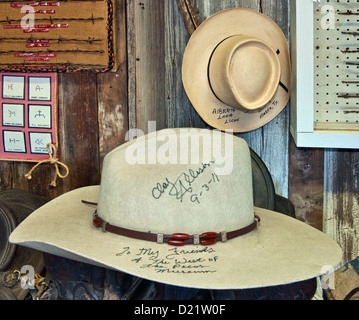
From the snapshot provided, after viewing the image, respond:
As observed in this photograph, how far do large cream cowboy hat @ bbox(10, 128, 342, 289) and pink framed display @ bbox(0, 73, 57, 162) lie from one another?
71cm

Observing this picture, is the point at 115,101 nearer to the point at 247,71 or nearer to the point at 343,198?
the point at 247,71

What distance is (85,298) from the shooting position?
4.86ft

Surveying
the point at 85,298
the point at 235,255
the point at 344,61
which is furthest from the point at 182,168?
the point at 344,61

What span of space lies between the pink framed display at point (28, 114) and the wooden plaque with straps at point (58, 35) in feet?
0.23

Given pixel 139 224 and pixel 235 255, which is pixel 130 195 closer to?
pixel 139 224

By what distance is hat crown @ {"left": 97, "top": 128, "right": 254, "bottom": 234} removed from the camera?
1.36m

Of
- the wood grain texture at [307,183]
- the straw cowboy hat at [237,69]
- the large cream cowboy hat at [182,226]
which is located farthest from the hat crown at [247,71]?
the wood grain texture at [307,183]

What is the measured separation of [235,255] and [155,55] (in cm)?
99

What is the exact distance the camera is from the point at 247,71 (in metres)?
1.70

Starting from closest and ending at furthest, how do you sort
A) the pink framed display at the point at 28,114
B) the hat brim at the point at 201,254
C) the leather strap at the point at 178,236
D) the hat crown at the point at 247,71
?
the hat brim at the point at 201,254, the leather strap at the point at 178,236, the hat crown at the point at 247,71, the pink framed display at the point at 28,114

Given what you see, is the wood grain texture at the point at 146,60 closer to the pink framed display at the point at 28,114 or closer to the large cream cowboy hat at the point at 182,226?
the pink framed display at the point at 28,114

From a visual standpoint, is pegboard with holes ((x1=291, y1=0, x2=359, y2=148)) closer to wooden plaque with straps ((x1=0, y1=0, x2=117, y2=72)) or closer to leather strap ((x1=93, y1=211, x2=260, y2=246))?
leather strap ((x1=93, y1=211, x2=260, y2=246))

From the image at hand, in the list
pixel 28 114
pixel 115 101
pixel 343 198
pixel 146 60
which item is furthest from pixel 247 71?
pixel 28 114

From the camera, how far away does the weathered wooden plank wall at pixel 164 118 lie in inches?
77.7
